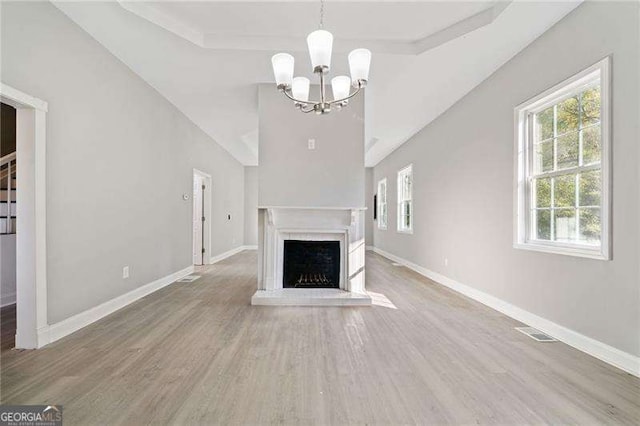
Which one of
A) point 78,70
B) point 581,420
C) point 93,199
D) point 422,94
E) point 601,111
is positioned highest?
point 422,94

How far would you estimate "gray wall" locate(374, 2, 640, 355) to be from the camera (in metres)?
2.08

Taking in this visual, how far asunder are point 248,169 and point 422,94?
6710mm

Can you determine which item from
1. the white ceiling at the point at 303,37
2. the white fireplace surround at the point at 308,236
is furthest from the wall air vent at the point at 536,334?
the white ceiling at the point at 303,37

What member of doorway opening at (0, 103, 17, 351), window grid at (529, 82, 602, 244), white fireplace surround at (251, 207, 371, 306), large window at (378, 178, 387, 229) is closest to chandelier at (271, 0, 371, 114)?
→ white fireplace surround at (251, 207, 371, 306)

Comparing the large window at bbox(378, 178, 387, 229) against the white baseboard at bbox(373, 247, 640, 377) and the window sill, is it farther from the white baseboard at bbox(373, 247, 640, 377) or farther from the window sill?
the window sill

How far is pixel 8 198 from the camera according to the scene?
3557 mm

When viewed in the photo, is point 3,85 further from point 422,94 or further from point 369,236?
point 369,236

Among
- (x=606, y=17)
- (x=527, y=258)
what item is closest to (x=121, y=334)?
(x=527, y=258)

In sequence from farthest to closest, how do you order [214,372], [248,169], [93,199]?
[248,169], [93,199], [214,372]

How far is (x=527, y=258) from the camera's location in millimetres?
3029

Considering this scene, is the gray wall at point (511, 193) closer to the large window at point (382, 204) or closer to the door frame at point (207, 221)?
the large window at point (382, 204)

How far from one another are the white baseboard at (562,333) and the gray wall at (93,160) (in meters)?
4.27

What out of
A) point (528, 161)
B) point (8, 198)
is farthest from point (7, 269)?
point (528, 161)

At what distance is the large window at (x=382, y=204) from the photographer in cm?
848
